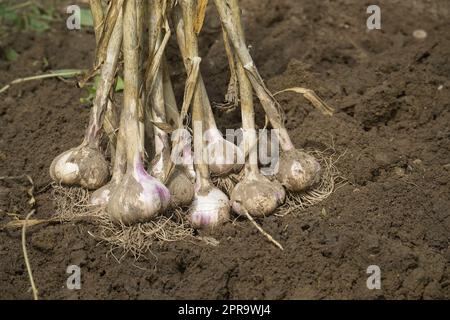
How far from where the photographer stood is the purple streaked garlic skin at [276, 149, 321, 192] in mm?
2107

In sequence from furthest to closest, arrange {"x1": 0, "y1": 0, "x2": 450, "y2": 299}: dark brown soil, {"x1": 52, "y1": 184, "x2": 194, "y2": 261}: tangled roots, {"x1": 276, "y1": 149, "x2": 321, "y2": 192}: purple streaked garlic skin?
{"x1": 276, "y1": 149, "x2": 321, "y2": 192}: purple streaked garlic skin, {"x1": 52, "y1": 184, "x2": 194, "y2": 261}: tangled roots, {"x1": 0, "y1": 0, "x2": 450, "y2": 299}: dark brown soil

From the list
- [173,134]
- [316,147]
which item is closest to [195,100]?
[173,134]

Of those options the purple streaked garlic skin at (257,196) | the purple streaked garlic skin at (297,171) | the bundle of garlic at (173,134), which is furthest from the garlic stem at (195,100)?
the purple streaked garlic skin at (297,171)

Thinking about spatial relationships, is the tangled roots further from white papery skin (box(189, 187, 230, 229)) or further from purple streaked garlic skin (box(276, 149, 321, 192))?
purple streaked garlic skin (box(276, 149, 321, 192))

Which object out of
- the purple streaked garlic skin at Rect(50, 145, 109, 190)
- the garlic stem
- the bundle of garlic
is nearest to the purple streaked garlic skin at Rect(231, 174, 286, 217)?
the bundle of garlic

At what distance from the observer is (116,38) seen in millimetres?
2107

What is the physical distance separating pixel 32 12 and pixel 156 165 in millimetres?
1712

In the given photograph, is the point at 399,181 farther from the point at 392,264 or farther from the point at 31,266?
the point at 31,266

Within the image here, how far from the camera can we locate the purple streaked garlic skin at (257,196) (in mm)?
2045

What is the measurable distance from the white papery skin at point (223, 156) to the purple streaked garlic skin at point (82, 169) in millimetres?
336

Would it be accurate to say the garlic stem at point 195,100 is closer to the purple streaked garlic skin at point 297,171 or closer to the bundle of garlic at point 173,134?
the bundle of garlic at point 173,134

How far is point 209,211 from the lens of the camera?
206cm

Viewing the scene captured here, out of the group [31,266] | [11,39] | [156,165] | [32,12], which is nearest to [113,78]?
[156,165]

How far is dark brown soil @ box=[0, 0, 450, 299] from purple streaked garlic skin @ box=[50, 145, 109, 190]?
0.46 feet
